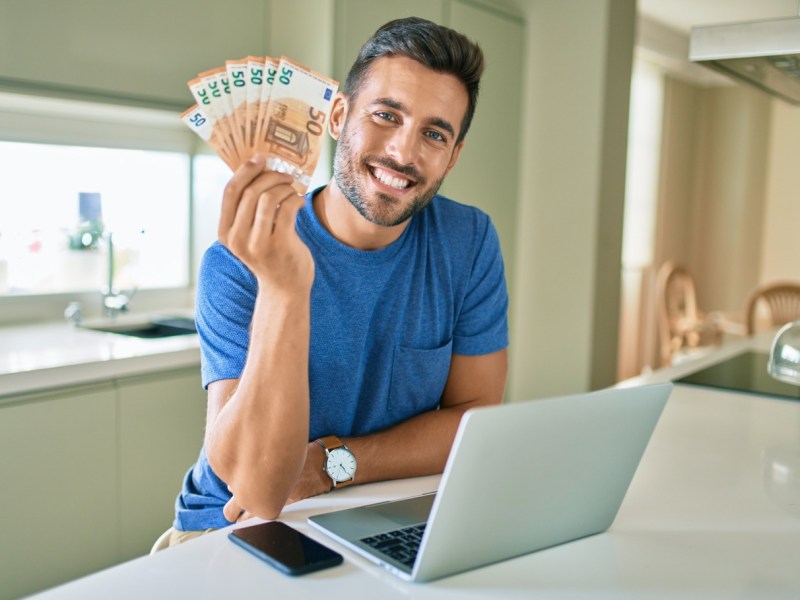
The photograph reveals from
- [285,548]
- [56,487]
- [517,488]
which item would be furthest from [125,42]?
[517,488]

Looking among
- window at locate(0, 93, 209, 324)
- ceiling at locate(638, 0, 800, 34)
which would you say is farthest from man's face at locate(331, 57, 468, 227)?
ceiling at locate(638, 0, 800, 34)

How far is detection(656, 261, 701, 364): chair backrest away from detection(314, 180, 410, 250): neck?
4366 mm

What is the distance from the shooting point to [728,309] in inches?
289

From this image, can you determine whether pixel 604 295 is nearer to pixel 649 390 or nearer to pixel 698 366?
pixel 698 366

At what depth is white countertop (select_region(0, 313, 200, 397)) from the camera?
2.12 meters

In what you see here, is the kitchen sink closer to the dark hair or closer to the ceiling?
the dark hair

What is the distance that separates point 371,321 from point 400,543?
1.75 ft

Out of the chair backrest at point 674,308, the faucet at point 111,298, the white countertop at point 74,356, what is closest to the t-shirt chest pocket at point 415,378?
the white countertop at point 74,356

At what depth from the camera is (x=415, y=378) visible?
1.50m

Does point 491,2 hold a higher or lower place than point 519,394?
higher

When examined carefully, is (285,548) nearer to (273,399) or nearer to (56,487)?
(273,399)

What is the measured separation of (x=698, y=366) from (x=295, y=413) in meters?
1.66

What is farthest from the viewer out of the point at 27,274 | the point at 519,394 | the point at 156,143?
the point at 519,394

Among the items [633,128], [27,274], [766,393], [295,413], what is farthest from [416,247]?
[633,128]
